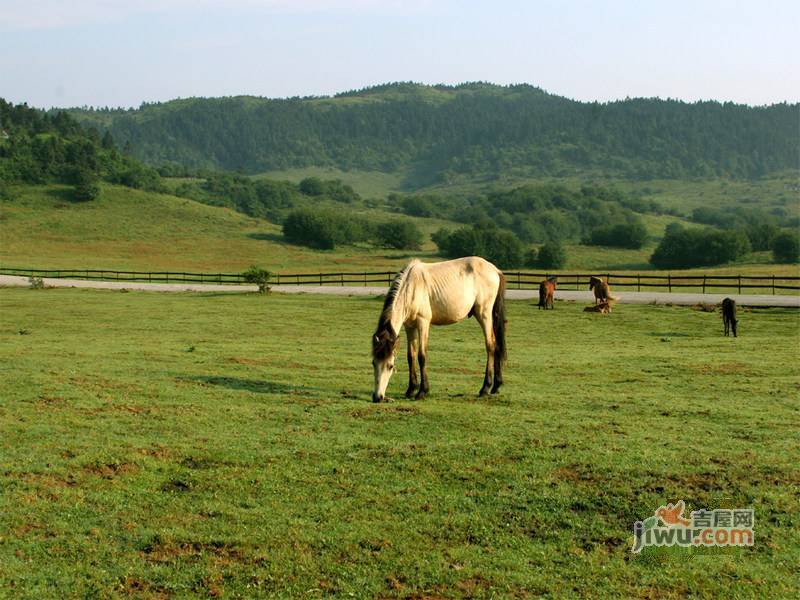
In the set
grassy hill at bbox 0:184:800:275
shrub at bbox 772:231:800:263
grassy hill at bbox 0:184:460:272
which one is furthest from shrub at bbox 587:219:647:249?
shrub at bbox 772:231:800:263

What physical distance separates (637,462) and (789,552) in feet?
7.85

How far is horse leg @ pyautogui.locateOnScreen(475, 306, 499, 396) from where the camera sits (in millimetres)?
15002

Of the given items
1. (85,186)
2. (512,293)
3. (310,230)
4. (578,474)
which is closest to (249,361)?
(578,474)

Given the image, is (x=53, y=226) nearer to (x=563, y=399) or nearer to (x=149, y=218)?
(x=149, y=218)

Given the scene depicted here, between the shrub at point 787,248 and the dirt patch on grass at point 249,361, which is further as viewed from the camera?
the shrub at point 787,248

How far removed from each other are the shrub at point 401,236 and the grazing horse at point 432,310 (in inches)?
4124

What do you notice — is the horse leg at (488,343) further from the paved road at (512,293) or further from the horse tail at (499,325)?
the paved road at (512,293)

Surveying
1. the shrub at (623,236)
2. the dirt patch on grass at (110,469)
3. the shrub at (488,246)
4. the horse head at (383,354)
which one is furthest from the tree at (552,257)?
the dirt patch on grass at (110,469)

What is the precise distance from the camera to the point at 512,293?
44.6 meters

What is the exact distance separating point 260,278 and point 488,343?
34951 mm

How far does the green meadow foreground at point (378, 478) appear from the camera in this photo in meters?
7.52

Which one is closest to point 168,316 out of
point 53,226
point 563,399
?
point 563,399

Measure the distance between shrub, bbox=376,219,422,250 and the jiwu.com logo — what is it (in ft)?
368

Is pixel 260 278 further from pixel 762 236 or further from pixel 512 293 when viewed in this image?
pixel 762 236
